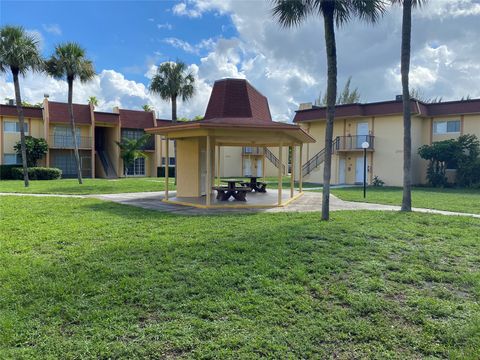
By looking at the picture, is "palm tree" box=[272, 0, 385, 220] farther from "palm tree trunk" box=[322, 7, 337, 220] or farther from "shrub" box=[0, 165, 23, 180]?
"shrub" box=[0, 165, 23, 180]

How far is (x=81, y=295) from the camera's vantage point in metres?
4.64

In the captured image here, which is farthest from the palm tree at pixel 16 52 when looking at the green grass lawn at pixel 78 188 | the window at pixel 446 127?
the window at pixel 446 127

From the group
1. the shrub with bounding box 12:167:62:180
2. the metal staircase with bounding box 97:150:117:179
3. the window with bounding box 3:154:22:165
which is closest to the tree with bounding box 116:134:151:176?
the metal staircase with bounding box 97:150:117:179

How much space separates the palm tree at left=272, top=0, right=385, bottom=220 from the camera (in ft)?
28.0

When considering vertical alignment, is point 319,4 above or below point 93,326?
above

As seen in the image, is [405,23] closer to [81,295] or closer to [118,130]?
[81,295]

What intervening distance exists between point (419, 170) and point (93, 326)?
86.6 ft

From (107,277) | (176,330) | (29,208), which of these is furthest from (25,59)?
(176,330)

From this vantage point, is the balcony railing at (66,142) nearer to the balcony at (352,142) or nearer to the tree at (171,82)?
the tree at (171,82)

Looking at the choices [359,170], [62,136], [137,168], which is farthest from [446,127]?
[62,136]

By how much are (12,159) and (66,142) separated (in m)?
4.62

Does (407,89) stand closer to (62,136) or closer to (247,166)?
(247,166)

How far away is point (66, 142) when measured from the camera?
3297 centimetres

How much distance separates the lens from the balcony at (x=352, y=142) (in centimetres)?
2530
